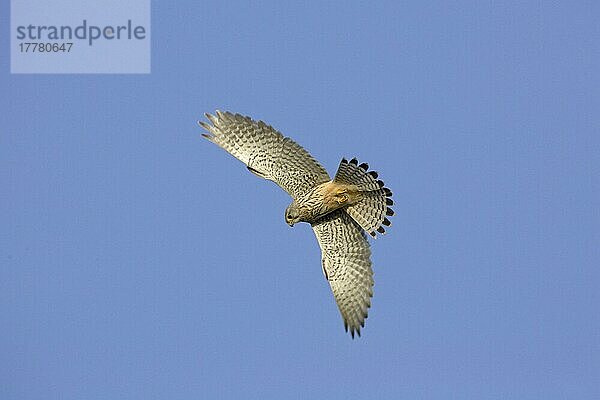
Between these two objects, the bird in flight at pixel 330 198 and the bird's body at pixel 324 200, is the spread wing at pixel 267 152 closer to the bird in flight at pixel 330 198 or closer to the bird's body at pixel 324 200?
the bird in flight at pixel 330 198

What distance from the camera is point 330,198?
22.5m

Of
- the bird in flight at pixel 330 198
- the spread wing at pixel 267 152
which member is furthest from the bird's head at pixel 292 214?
the spread wing at pixel 267 152

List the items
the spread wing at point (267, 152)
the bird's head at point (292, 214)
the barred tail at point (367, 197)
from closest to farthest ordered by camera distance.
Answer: the barred tail at point (367, 197) → the bird's head at point (292, 214) → the spread wing at point (267, 152)

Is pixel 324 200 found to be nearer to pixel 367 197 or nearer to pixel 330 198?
pixel 330 198

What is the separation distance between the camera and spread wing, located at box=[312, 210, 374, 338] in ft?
74.9

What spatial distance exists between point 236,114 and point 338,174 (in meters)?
2.40

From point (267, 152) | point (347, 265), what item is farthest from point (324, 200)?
point (267, 152)

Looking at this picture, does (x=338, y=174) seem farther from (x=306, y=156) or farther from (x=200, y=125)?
(x=200, y=125)

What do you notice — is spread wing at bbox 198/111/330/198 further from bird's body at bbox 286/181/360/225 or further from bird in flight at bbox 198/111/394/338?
bird's body at bbox 286/181/360/225

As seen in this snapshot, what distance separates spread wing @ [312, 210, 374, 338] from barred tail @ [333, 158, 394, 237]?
0.50 metres

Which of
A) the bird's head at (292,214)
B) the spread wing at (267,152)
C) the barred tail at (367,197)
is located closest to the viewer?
the barred tail at (367,197)

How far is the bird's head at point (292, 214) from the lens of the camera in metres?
22.7

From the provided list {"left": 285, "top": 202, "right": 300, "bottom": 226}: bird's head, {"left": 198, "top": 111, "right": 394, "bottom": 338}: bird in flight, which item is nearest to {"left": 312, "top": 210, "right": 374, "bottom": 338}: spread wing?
{"left": 198, "top": 111, "right": 394, "bottom": 338}: bird in flight

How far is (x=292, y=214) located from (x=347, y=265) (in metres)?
1.10
